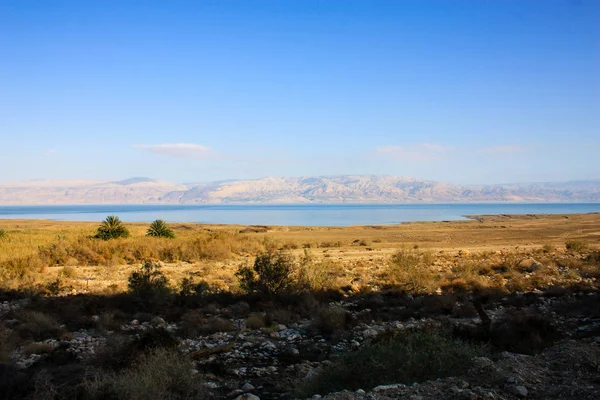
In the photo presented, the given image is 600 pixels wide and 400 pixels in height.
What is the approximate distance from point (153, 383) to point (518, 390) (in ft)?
16.5

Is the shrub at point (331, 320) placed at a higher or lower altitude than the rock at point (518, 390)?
lower

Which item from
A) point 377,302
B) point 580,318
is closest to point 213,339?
point 377,302

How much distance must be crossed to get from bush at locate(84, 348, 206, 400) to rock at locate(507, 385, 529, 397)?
4395 millimetres

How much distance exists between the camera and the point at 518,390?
6422mm

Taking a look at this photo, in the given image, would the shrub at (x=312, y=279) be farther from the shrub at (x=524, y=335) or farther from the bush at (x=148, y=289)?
the shrub at (x=524, y=335)

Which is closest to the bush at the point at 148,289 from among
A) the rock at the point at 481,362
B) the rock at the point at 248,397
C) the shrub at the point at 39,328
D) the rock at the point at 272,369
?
the shrub at the point at 39,328

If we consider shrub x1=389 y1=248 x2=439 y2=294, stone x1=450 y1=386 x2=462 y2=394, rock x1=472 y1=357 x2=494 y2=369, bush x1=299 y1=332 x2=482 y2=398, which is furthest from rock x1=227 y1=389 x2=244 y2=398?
shrub x1=389 y1=248 x2=439 y2=294

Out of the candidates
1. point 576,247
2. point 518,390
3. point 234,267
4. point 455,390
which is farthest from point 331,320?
point 576,247

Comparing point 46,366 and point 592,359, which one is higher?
point 592,359

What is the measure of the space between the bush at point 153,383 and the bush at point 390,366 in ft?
5.70

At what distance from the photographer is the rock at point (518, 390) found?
20.9ft

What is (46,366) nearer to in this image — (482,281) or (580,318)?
(580,318)

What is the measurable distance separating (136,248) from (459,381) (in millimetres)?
25467

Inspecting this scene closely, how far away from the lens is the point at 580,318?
1259 cm
